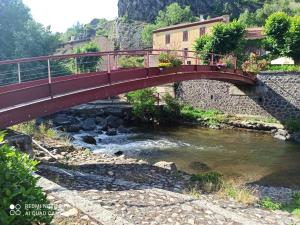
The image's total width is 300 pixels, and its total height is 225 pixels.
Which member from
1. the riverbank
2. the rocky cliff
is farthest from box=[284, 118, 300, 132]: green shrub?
the rocky cliff

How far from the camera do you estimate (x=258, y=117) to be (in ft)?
79.5

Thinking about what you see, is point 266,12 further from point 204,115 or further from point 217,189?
point 217,189

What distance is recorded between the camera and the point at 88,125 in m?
24.0

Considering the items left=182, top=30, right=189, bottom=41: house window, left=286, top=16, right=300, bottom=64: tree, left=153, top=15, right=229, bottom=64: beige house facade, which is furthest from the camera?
left=182, top=30, right=189, bottom=41: house window

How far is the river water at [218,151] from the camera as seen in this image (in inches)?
555

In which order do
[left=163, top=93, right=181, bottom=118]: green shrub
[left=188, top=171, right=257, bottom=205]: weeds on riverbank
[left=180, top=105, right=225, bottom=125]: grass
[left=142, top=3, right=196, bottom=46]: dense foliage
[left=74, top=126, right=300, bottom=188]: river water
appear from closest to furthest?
1. [left=188, top=171, right=257, bottom=205]: weeds on riverbank
2. [left=74, top=126, right=300, bottom=188]: river water
3. [left=180, top=105, right=225, bottom=125]: grass
4. [left=163, top=93, right=181, bottom=118]: green shrub
5. [left=142, top=3, right=196, bottom=46]: dense foliage

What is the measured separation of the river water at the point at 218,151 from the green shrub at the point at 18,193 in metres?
10.1

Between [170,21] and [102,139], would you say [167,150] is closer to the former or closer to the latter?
[102,139]

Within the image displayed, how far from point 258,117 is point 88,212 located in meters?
20.5

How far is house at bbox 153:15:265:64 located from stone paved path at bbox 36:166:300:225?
27.0 metres

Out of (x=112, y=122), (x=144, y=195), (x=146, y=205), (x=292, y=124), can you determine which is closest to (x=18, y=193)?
(x=146, y=205)

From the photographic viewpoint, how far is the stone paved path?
601 cm

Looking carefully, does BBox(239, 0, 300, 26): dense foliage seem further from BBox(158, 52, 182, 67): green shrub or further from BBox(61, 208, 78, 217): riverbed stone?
BBox(61, 208, 78, 217): riverbed stone

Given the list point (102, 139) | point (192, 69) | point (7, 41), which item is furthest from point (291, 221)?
point (7, 41)
